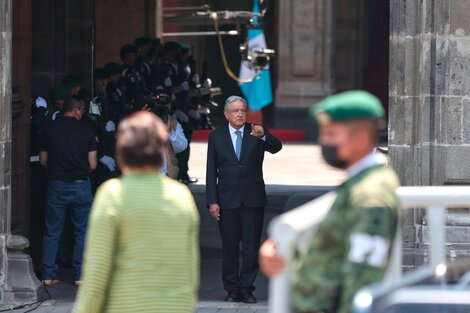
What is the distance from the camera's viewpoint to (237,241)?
39.6 ft

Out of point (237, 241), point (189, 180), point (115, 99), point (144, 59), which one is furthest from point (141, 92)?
point (189, 180)

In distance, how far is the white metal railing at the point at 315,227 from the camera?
506 centimetres

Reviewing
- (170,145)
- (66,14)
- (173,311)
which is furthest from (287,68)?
(173,311)

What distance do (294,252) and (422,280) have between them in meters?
0.49

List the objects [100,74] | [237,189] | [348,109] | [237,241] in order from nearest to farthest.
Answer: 1. [348,109]
2. [237,189]
3. [237,241]
4. [100,74]

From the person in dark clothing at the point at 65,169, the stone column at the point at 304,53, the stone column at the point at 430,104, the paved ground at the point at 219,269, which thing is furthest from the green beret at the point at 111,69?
the stone column at the point at 304,53

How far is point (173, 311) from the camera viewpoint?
5.97 meters

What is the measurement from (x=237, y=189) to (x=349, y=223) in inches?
258

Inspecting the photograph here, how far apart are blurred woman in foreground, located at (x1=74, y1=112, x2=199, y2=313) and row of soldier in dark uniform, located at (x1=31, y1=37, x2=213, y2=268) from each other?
6.56 meters

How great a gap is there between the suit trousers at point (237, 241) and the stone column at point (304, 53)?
1796 cm

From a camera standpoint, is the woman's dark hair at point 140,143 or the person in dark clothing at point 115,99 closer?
the woman's dark hair at point 140,143

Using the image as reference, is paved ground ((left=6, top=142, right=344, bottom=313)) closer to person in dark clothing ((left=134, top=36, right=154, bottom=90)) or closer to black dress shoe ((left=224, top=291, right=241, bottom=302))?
black dress shoe ((left=224, top=291, right=241, bottom=302))

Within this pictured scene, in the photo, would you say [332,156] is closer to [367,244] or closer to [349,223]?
[349,223]

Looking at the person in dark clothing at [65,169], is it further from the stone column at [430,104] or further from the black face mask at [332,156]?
the black face mask at [332,156]
